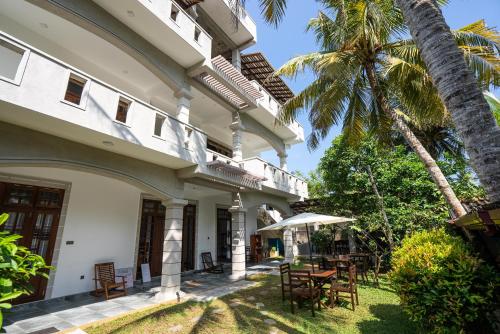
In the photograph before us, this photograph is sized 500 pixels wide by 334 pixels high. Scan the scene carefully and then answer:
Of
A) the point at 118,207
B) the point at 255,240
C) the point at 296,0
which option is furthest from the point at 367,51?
the point at 255,240

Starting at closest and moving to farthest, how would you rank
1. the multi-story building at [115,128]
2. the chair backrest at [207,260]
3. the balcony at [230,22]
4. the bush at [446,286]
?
the bush at [446,286], the multi-story building at [115,128], the balcony at [230,22], the chair backrest at [207,260]

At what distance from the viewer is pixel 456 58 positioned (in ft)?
10.1

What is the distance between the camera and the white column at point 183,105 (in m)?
8.15

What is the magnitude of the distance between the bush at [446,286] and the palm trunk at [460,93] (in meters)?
1.94

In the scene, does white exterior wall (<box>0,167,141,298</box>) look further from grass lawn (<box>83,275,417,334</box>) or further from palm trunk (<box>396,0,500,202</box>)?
palm trunk (<box>396,0,500,202</box>)

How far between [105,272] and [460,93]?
34.0 feet

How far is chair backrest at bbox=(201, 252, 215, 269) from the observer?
1198 centimetres

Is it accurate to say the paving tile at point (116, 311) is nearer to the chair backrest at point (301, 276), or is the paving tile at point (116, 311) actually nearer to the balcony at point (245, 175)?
the balcony at point (245, 175)

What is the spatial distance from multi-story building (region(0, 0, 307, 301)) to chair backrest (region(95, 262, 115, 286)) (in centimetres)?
32

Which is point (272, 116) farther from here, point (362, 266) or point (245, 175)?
point (362, 266)

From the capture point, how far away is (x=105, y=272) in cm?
838

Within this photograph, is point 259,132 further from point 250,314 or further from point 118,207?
point 250,314

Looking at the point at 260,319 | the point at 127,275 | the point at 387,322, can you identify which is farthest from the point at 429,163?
the point at 127,275

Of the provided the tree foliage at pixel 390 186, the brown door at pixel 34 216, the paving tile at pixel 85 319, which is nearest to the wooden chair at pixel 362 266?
the tree foliage at pixel 390 186
